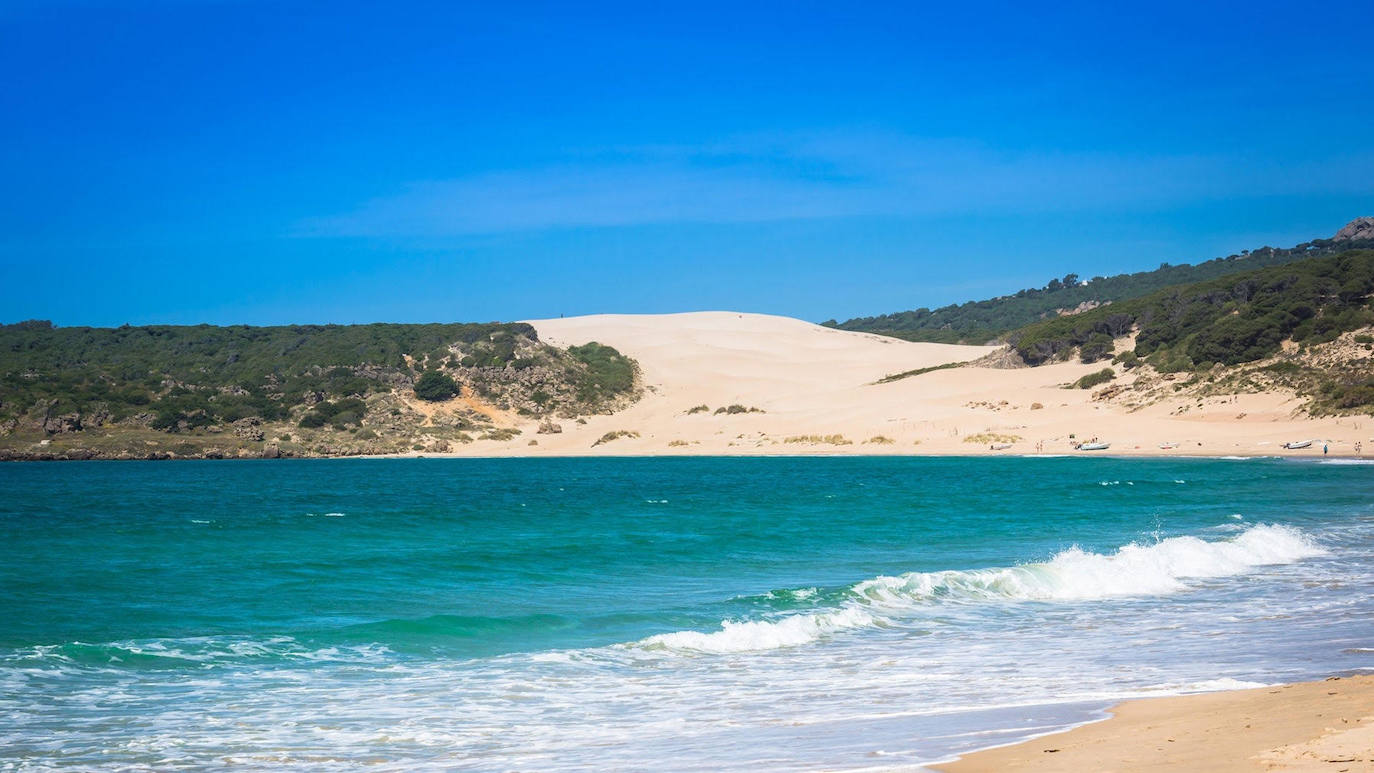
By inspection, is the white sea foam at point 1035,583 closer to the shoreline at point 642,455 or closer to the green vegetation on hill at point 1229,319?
the shoreline at point 642,455

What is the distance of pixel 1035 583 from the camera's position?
1695 cm

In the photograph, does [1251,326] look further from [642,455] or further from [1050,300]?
[1050,300]

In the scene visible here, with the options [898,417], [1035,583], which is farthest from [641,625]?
[898,417]

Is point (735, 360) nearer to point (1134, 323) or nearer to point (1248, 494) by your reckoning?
point (1134, 323)

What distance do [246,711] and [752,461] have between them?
43.4 m

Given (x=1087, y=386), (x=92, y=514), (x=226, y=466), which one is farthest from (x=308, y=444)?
(x=1087, y=386)

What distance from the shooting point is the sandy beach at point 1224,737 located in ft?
21.7

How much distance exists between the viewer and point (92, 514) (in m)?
27.6

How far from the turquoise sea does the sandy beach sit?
19.3 inches

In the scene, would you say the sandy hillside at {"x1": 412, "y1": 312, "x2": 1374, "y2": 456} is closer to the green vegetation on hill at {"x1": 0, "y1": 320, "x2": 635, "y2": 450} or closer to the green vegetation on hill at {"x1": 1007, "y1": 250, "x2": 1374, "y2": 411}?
the green vegetation on hill at {"x1": 1007, "y1": 250, "x2": 1374, "y2": 411}

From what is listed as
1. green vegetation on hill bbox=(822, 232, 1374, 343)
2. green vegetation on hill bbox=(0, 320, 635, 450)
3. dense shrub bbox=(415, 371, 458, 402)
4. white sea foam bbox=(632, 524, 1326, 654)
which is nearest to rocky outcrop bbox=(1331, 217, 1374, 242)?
green vegetation on hill bbox=(822, 232, 1374, 343)

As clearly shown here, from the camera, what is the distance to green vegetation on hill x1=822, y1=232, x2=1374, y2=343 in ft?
431

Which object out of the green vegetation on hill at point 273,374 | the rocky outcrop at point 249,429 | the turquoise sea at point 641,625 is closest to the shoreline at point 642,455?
the rocky outcrop at point 249,429

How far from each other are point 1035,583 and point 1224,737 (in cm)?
976
